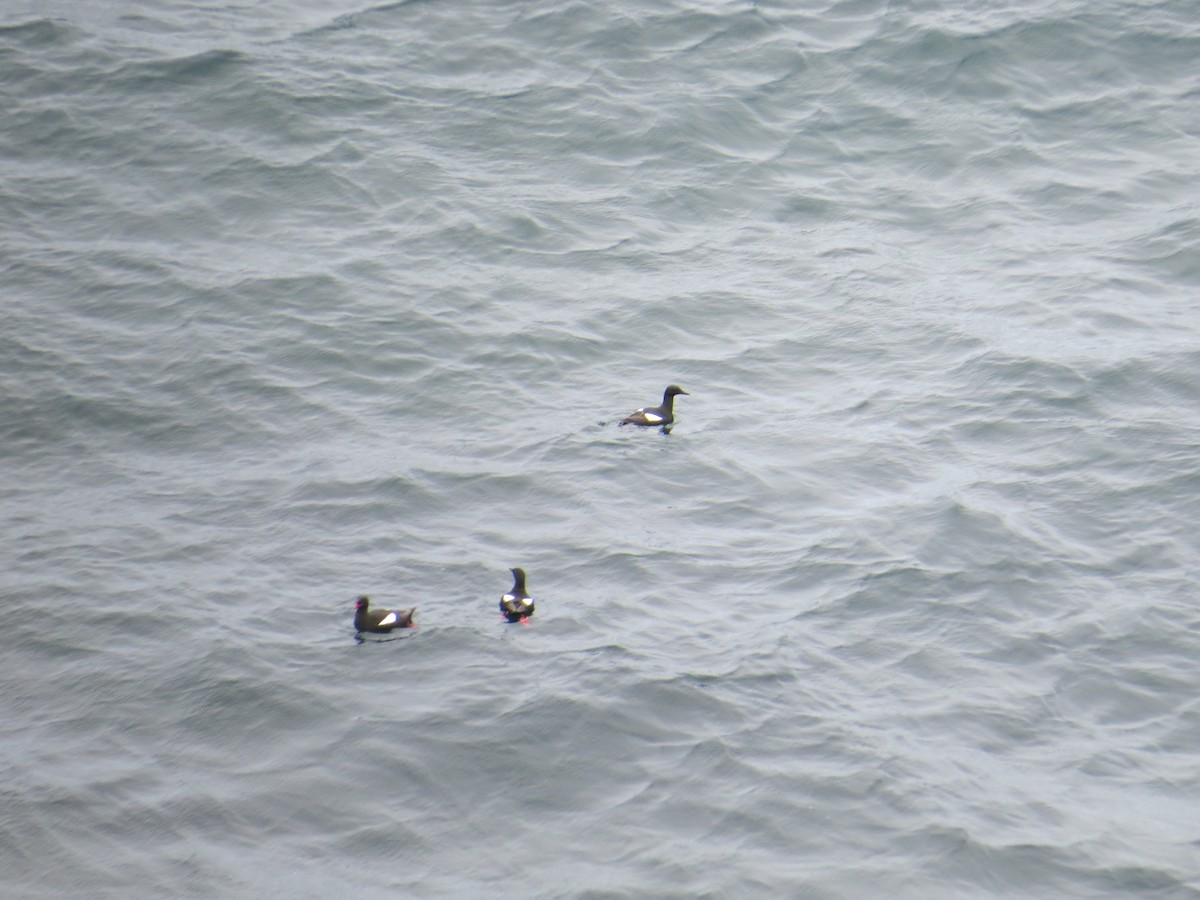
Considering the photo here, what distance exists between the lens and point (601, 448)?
14.1m

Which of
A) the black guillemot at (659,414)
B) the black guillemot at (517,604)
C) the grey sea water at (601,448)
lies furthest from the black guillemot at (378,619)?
the black guillemot at (659,414)

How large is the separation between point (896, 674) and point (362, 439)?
18.5 feet

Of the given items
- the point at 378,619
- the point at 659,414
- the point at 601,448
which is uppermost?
the point at 659,414

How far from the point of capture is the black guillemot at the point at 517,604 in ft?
37.2

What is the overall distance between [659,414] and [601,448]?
70 cm

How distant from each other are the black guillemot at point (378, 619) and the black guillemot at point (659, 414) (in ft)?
12.2

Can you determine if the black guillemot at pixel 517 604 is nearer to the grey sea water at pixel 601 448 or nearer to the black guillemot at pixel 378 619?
the grey sea water at pixel 601 448

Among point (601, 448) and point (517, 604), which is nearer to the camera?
point (517, 604)

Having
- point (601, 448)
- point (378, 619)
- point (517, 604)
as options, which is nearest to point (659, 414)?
point (601, 448)

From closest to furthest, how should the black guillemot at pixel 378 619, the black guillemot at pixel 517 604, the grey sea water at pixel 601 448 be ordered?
the grey sea water at pixel 601 448 → the black guillemot at pixel 378 619 → the black guillemot at pixel 517 604

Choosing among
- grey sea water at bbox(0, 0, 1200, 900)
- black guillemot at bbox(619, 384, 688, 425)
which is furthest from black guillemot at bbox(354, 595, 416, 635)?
black guillemot at bbox(619, 384, 688, 425)

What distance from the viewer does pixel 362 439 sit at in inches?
547

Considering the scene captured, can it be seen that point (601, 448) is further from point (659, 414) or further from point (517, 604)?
point (517, 604)

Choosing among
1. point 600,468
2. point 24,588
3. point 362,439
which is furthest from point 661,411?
point 24,588
